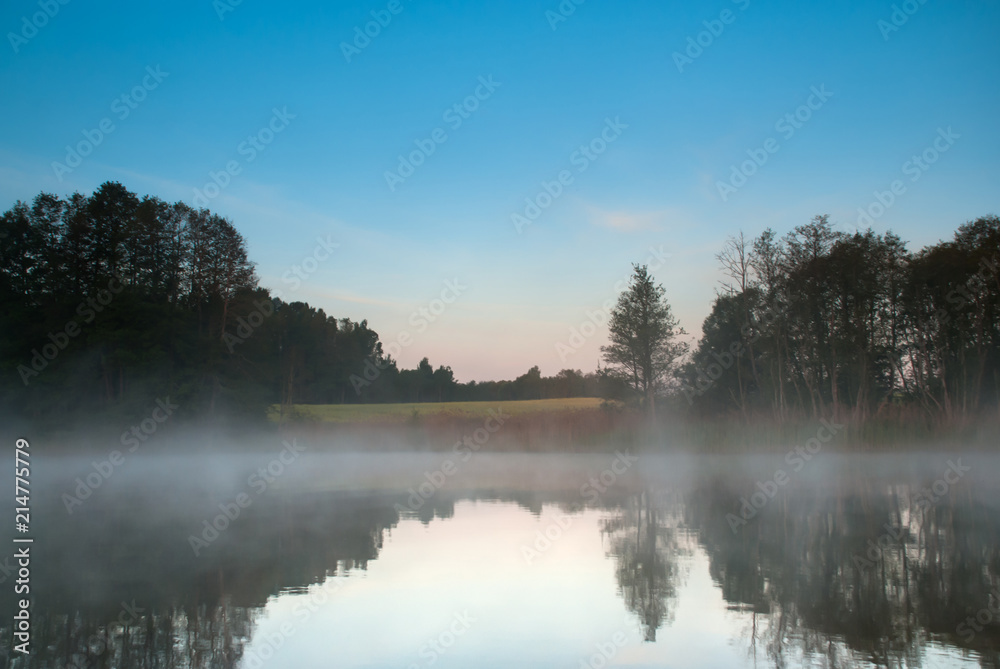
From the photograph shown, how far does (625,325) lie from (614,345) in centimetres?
135

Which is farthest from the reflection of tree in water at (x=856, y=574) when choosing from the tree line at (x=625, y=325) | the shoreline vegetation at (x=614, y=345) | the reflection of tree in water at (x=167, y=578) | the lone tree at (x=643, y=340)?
the lone tree at (x=643, y=340)

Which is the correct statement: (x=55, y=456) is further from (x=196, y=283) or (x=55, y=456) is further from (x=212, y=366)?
(x=196, y=283)

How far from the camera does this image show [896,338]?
106 feet

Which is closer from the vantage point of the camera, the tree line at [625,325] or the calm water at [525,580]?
the calm water at [525,580]

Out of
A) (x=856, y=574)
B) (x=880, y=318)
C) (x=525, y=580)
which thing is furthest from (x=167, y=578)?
(x=880, y=318)

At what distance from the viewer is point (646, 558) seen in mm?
8969

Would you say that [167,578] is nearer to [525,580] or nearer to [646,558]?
[525,580]

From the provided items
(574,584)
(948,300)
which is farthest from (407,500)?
(948,300)

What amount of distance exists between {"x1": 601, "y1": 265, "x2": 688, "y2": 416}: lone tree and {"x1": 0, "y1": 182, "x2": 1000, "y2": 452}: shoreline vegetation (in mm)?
102

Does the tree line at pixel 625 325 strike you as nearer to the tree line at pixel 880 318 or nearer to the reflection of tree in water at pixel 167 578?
the tree line at pixel 880 318

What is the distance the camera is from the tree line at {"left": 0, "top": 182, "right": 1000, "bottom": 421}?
Answer: 30.1m

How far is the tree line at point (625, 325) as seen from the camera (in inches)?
1184

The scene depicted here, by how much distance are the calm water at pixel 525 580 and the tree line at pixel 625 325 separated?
16.7m

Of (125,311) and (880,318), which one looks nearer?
(880,318)
